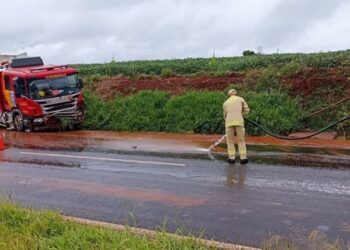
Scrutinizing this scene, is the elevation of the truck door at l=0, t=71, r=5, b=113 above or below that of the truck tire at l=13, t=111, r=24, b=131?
above

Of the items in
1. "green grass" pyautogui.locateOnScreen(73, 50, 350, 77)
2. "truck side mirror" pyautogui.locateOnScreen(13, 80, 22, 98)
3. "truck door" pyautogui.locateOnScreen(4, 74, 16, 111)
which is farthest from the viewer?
"truck door" pyautogui.locateOnScreen(4, 74, 16, 111)

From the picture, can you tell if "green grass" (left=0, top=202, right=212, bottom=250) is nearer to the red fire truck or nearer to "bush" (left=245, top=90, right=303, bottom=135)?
"bush" (left=245, top=90, right=303, bottom=135)

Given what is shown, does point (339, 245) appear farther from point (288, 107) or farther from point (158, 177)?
point (288, 107)

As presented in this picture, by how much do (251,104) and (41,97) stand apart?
316 inches

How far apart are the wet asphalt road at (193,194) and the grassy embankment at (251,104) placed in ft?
18.4

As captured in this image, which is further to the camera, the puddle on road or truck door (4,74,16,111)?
truck door (4,74,16,111)

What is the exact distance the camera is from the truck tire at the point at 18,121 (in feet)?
70.0

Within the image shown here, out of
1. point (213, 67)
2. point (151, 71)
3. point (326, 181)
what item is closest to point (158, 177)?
point (326, 181)

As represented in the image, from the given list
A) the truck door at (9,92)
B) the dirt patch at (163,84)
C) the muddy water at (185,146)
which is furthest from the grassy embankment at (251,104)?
the truck door at (9,92)

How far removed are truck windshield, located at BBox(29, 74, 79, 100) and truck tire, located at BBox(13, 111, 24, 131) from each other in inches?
58.6

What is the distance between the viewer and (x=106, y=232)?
20.4 ft

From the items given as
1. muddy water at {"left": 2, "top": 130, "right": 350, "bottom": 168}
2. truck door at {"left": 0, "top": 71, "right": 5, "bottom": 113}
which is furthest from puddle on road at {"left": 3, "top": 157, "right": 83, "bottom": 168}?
truck door at {"left": 0, "top": 71, "right": 5, "bottom": 113}

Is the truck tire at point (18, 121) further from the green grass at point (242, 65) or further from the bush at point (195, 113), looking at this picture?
the green grass at point (242, 65)

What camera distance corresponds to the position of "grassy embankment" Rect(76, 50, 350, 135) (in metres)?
17.3
